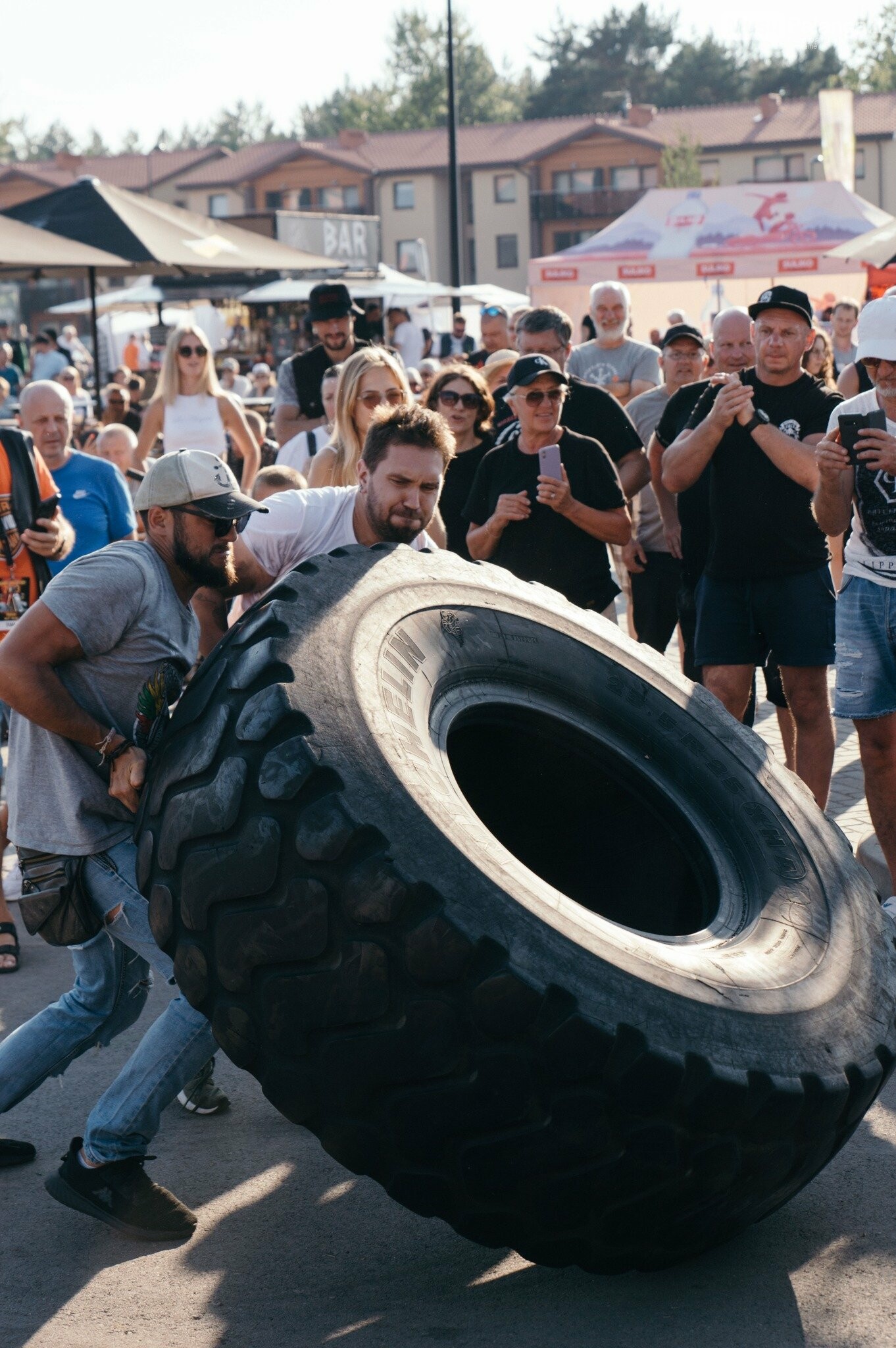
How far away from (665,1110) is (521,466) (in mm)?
3434

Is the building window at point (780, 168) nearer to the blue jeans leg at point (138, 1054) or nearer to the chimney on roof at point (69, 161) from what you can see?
the chimney on roof at point (69, 161)

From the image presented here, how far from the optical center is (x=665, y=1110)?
2682mm

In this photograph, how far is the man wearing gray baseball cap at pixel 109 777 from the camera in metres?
3.34

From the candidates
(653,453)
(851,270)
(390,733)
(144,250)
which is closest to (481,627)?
(390,733)

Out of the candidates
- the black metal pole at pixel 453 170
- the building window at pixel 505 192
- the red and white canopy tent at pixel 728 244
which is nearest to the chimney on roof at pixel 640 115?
the building window at pixel 505 192

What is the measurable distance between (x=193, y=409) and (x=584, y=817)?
5.12 metres

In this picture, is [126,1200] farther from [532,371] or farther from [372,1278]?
[532,371]

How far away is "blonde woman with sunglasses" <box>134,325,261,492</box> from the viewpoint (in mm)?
8328

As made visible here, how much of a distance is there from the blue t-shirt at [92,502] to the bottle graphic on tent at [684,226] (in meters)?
25.8

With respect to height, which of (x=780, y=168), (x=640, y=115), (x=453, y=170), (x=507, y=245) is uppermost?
(x=640, y=115)

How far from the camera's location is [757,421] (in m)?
5.59

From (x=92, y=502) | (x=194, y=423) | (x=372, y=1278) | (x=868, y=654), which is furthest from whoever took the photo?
(x=194, y=423)

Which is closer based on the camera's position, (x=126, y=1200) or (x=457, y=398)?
(x=126, y=1200)

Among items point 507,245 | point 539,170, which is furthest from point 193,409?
point 539,170
